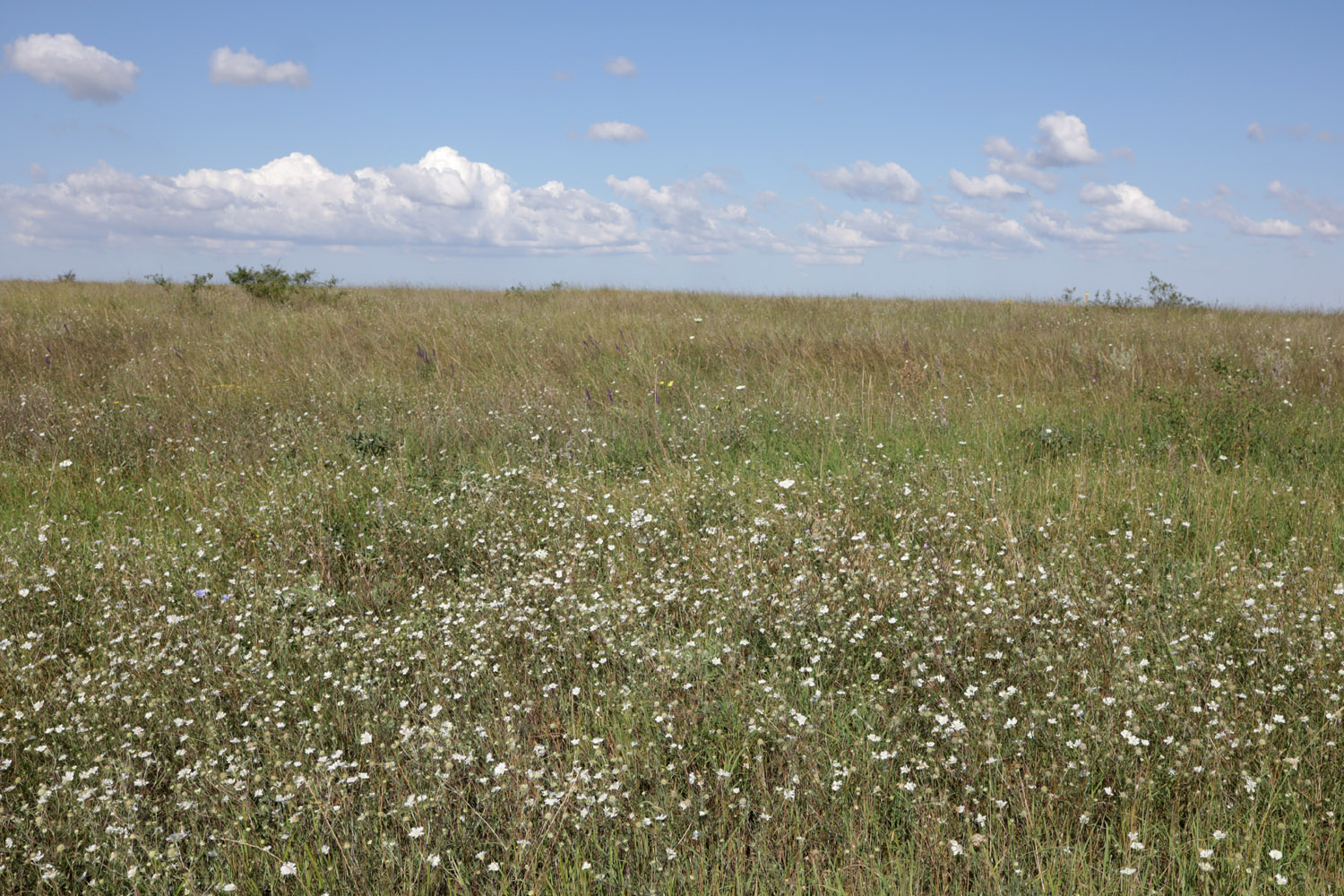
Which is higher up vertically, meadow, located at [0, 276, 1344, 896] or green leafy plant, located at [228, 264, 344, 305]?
green leafy plant, located at [228, 264, 344, 305]

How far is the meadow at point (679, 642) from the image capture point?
2.31 m

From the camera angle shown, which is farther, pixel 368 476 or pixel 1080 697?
pixel 368 476

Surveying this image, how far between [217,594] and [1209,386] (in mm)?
7926

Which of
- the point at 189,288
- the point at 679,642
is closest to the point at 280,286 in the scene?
the point at 189,288

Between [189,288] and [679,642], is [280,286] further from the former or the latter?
[679,642]

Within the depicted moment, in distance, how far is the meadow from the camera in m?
2.31

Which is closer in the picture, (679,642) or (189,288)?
(679,642)

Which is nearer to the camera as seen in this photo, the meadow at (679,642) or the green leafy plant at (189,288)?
the meadow at (679,642)

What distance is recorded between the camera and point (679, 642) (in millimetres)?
3229

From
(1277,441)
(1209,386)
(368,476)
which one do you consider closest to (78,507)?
(368,476)

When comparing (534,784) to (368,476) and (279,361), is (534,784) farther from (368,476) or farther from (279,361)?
(279,361)

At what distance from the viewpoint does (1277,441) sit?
5766 millimetres

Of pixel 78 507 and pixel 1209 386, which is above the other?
pixel 1209 386

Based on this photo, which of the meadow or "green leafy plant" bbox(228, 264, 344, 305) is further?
Answer: "green leafy plant" bbox(228, 264, 344, 305)
